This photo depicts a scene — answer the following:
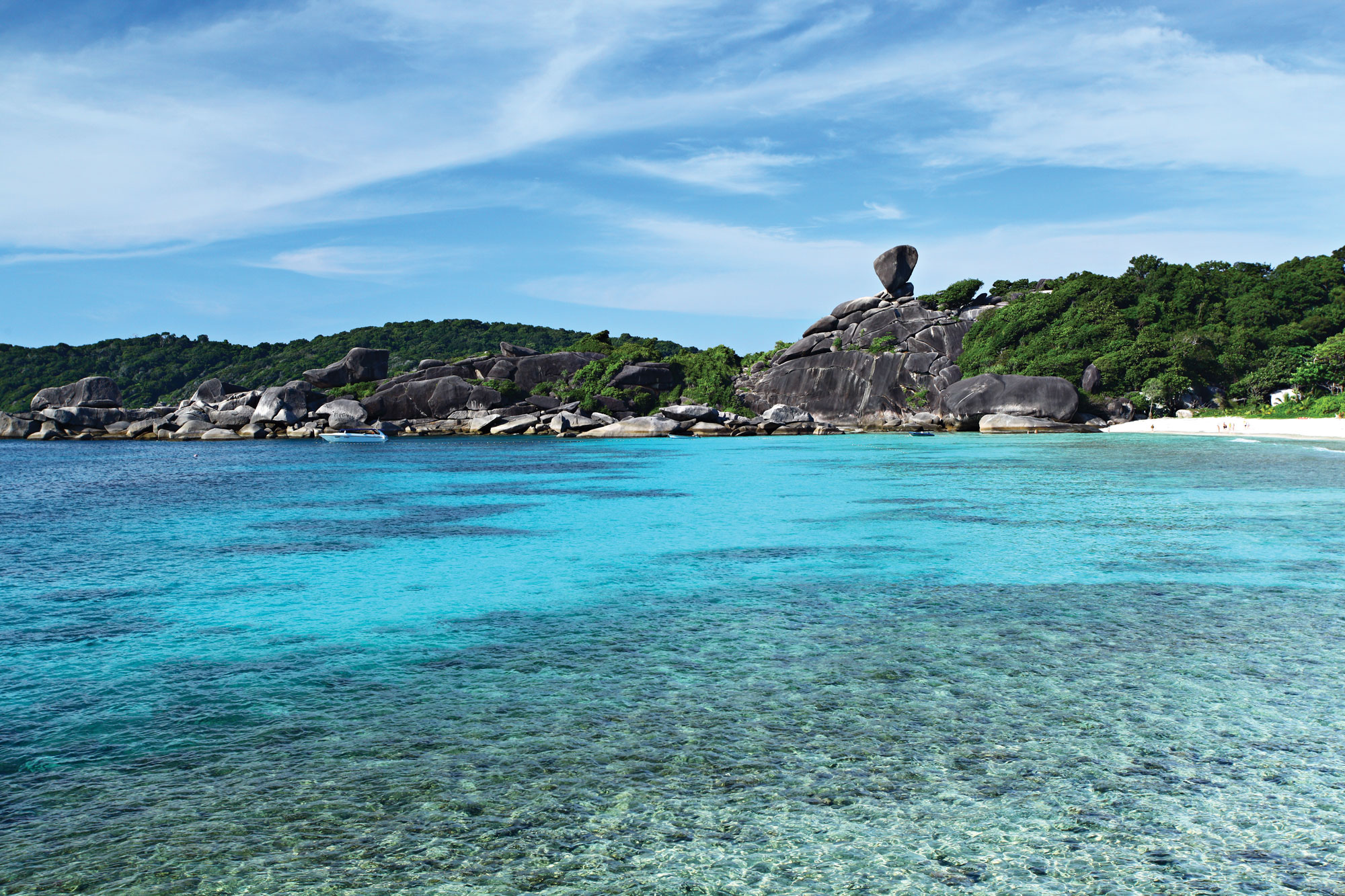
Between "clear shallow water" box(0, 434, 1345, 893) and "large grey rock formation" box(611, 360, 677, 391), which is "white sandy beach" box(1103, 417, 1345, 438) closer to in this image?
"clear shallow water" box(0, 434, 1345, 893)

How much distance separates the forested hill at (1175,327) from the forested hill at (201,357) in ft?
175

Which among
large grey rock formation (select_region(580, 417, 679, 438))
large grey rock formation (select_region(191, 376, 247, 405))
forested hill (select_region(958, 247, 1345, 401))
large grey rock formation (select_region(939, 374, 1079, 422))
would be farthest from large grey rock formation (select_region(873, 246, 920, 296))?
large grey rock formation (select_region(191, 376, 247, 405))

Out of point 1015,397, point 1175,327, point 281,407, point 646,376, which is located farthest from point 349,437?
point 1175,327

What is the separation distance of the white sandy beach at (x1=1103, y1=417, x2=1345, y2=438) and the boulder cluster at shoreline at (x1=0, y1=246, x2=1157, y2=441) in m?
4.60

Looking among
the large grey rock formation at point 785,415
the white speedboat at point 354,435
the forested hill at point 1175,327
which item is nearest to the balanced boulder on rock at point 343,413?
the white speedboat at point 354,435

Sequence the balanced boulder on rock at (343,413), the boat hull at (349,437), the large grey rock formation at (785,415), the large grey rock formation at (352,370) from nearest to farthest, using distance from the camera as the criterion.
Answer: the boat hull at (349,437) < the balanced boulder on rock at (343,413) < the large grey rock formation at (785,415) < the large grey rock formation at (352,370)

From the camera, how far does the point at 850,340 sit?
81.5 meters

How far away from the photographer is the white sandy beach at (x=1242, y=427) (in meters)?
45.2

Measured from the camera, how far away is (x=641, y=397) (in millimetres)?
80312

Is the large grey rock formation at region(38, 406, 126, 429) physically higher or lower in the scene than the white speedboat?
higher

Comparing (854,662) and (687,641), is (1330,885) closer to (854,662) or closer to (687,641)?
(854,662)

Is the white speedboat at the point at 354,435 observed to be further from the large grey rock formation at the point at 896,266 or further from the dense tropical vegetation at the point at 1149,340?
the large grey rock formation at the point at 896,266

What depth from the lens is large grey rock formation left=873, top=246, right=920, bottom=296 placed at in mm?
83312

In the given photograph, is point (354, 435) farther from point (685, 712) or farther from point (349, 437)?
point (685, 712)
